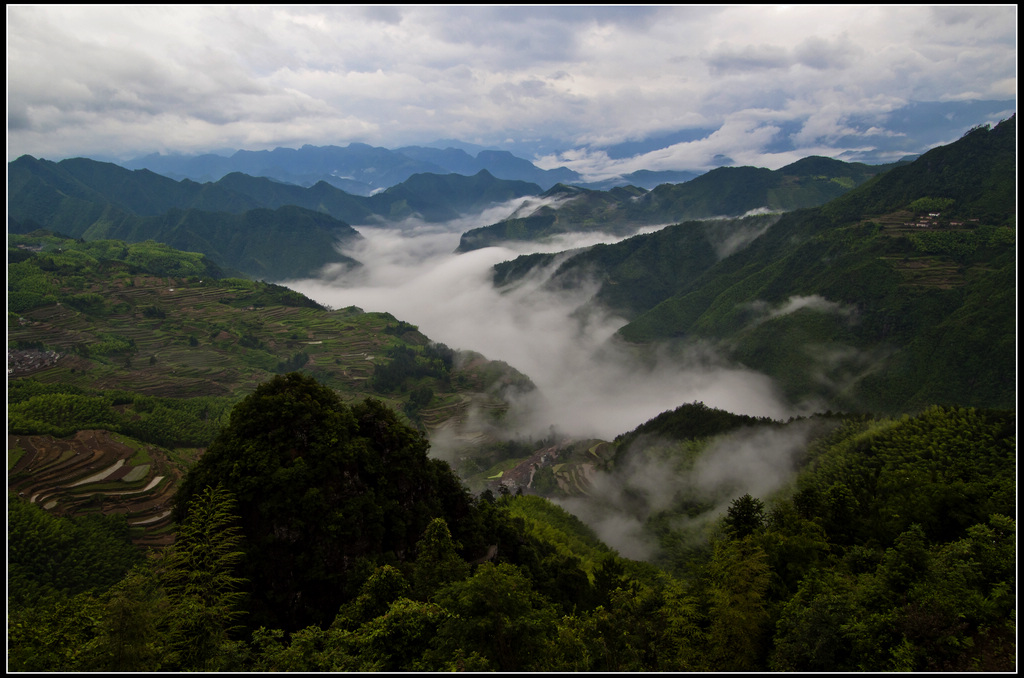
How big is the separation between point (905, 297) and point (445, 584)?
15435cm

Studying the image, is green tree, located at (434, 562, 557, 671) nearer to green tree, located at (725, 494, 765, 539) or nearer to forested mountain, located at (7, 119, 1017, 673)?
forested mountain, located at (7, 119, 1017, 673)

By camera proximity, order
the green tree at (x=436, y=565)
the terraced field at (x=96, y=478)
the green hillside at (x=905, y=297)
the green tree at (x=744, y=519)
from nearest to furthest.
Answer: the green tree at (x=436, y=565) → the green tree at (x=744, y=519) → the terraced field at (x=96, y=478) → the green hillside at (x=905, y=297)

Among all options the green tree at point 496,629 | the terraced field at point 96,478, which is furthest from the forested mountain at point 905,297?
the terraced field at point 96,478

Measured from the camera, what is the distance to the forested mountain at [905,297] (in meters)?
103

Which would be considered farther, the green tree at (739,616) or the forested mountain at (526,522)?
the green tree at (739,616)

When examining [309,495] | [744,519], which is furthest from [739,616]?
[309,495]

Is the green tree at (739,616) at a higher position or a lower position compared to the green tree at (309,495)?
lower

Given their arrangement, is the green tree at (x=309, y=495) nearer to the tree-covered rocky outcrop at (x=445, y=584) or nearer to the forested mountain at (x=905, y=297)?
the tree-covered rocky outcrop at (x=445, y=584)

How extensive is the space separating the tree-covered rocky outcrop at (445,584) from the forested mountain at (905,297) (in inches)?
2967

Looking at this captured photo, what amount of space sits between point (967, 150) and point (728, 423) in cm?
14998

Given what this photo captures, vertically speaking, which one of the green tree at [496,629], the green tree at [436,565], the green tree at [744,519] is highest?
the green tree at [496,629]

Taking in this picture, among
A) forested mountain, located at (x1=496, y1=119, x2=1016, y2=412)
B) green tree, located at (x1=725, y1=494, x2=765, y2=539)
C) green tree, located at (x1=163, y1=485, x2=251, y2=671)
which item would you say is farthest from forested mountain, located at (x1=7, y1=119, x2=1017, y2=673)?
forested mountain, located at (x1=496, y1=119, x2=1016, y2=412)

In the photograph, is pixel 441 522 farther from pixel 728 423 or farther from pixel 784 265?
pixel 784 265

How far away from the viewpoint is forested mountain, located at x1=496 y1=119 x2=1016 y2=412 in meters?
103
